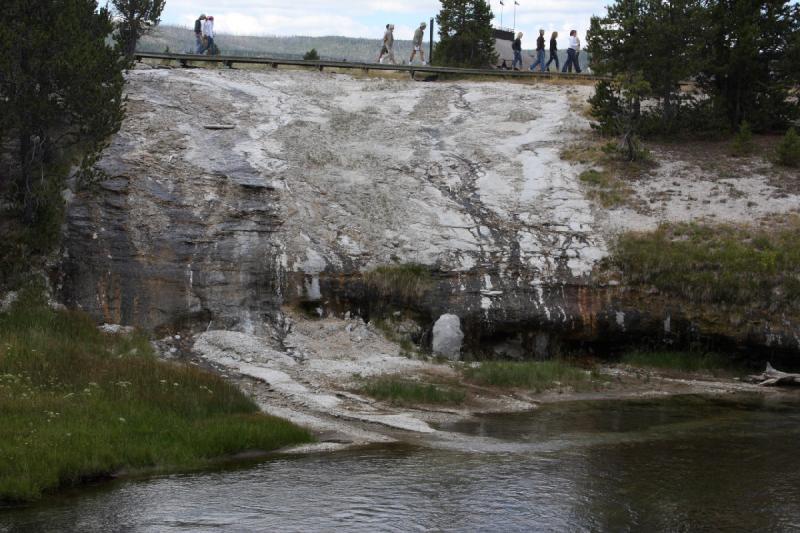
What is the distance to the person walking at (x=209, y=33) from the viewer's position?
123 ft

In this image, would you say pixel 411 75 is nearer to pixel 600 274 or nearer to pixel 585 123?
pixel 585 123

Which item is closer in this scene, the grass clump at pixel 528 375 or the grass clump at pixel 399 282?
the grass clump at pixel 528 375

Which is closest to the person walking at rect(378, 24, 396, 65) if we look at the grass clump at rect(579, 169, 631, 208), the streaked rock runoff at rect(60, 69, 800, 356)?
the streaked rock runoff at rect(60, 69, 800, 356)

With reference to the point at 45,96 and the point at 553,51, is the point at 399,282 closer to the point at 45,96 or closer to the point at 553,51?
the point at 45,96

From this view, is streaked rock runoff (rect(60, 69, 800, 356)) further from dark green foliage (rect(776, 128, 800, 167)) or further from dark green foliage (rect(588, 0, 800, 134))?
dark green foliage (rect(588, 0, 800, 134))

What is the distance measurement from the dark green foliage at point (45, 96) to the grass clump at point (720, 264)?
42.8ft

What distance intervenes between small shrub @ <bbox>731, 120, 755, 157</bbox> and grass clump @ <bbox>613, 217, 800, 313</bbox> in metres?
→ 4.83

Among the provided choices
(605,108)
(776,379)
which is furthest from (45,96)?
(776,379)

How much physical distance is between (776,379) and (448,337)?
299 inches

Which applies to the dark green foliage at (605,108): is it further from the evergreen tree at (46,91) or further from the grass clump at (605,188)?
the evergreen tree at (46,91)

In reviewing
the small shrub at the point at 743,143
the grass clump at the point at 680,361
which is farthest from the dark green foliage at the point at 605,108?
the grass clump at the point at 680,361

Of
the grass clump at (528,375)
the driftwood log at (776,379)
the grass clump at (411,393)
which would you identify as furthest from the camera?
the driftwood log at (776,379)

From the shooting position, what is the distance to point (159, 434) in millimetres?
14602

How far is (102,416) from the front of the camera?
1465 cm
